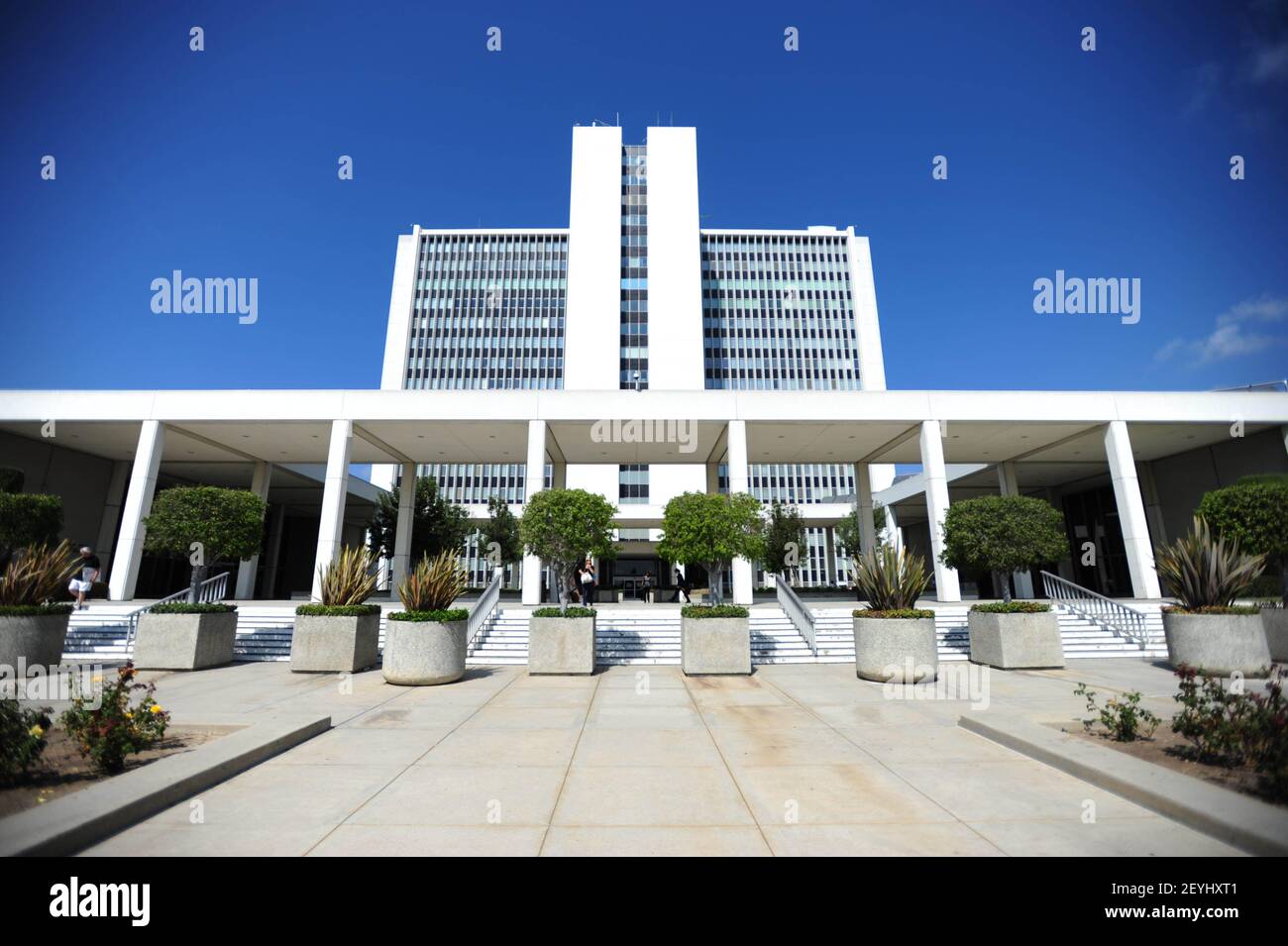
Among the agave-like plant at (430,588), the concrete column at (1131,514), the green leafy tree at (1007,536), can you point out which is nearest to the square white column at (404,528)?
the agave-like plant at (430,588)

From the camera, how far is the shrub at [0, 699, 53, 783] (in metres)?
4.18

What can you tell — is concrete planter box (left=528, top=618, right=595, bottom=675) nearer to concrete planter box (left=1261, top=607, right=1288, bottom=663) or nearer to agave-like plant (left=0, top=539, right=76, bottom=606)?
agave-like plant (left=0, top=539, right=76, bottom=606)

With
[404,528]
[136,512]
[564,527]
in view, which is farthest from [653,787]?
[404,528]

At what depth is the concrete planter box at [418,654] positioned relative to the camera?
32.1 ft

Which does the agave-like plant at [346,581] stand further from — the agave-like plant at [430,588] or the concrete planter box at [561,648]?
the concrete planter box at [561,648]

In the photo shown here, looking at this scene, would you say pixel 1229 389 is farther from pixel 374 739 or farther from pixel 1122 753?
pixel 374 739

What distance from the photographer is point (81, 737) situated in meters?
4.76

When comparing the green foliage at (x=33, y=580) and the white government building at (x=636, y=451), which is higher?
the white government building at (x=636, y=451)

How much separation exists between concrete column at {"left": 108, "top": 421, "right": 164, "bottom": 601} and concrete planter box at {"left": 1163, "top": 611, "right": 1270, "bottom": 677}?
Answer: 87.9 ft

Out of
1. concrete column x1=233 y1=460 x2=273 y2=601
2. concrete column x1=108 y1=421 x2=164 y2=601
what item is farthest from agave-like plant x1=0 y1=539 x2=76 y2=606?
concrete column x1=233 y1=460 x2=273 y2=601

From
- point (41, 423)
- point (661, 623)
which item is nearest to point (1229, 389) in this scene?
point (661, 623)

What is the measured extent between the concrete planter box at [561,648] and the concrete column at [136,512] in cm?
1535

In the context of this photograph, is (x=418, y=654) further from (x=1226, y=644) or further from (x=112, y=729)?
(x=1226, y=644)

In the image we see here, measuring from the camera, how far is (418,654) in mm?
9781
